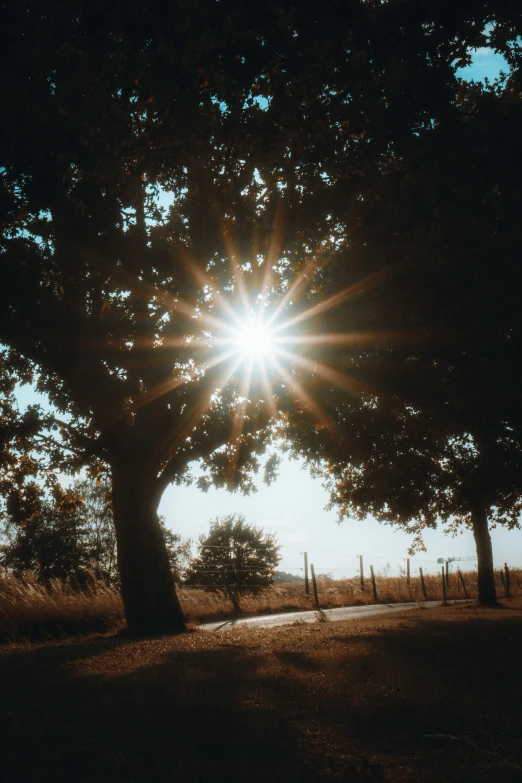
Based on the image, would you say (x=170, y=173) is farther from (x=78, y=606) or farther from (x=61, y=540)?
(x=61, y=540)

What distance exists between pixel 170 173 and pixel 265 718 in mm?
6716

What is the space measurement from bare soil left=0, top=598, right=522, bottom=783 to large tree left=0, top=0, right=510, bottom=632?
5.39 m

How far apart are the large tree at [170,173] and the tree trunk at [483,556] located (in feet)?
50.0

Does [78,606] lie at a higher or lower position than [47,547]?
lower

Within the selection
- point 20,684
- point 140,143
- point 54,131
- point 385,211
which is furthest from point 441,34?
point 20,684

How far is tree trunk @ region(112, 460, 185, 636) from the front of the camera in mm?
14492

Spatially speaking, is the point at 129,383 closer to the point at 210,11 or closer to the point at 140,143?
the point at 140,143

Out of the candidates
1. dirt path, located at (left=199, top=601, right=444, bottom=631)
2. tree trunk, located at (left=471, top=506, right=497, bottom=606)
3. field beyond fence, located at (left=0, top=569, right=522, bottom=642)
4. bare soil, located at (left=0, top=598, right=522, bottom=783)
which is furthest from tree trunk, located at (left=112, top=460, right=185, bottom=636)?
tree trunk, located at (left=471, top=506, right=497, bottom=606)

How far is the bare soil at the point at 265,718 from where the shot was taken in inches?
142

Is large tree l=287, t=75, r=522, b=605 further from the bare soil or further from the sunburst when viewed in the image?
the bare soil

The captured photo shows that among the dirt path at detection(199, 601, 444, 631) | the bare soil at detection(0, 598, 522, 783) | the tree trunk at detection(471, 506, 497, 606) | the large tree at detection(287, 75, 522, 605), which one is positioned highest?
the large tree at detection(287, 75, 522, 605)

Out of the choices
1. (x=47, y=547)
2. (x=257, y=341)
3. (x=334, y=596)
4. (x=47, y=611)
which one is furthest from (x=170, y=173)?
(x=47, y=547)

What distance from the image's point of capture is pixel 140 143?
7285 mm

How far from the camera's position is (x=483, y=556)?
2694 cm
